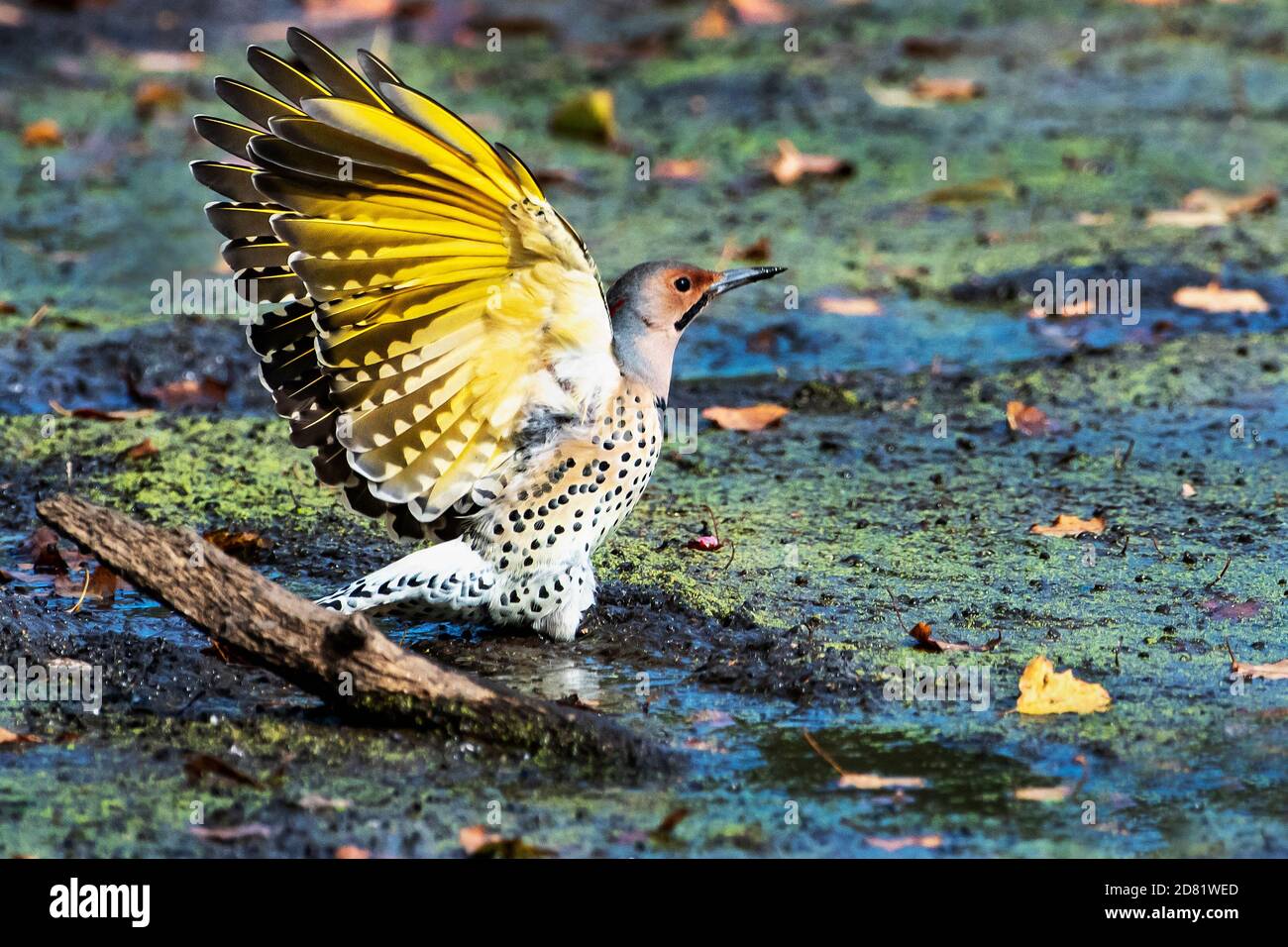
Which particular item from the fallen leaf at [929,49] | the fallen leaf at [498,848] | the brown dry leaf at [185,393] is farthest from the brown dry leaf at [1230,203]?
the fallen leaf at [498,848]

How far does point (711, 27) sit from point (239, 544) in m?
7.39

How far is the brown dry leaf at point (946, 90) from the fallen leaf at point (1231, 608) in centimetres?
596

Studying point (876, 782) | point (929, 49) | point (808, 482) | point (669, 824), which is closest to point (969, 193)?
point (929, 49)

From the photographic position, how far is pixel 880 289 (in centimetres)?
777

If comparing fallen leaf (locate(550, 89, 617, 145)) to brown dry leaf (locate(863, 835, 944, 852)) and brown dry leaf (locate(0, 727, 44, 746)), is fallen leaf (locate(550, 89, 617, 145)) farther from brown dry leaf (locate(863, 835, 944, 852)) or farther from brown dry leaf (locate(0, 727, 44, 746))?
brown dry leaf (locate(863, 835, 944, 852))

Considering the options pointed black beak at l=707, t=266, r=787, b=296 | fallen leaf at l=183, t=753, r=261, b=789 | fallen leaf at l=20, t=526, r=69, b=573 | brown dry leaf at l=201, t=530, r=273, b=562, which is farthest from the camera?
brown dry leaf at l=201, t=530, r=273, b=562

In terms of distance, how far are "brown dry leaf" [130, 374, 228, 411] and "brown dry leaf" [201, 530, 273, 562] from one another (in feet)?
4.81

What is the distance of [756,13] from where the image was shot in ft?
39.5

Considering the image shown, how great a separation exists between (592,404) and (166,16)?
866 centimetres


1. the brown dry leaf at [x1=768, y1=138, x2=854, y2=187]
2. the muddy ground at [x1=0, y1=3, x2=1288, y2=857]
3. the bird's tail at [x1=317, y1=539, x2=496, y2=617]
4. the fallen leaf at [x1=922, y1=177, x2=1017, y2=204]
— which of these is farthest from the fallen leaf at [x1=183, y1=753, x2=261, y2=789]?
the brown dry leaf at [x1=768, y1=138, x2=854, y2=187]

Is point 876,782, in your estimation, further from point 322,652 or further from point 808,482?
point 808,482

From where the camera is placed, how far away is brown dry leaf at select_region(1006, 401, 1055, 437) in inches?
250
